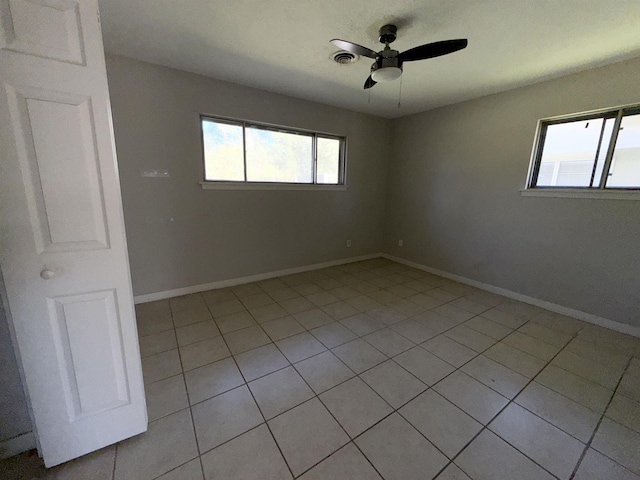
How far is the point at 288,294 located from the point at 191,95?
263 centimetres

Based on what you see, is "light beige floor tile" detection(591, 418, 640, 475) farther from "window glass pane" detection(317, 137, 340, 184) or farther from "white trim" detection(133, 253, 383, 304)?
"window glass pane" detection(317, 137, 340, 184)

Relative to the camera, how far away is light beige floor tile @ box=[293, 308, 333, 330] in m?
2.52

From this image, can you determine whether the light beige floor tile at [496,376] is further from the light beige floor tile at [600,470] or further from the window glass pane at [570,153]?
the window glass pane at [570,153]

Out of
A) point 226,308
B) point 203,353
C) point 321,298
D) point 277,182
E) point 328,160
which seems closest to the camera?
point 203,353

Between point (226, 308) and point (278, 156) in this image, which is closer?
point (226, 308)

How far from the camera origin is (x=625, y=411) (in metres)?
1.61

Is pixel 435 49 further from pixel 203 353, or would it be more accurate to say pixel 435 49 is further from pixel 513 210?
pixel 203 353

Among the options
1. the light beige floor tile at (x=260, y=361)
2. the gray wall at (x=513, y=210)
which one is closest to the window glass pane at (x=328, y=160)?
the gray wall at (x=513, y=210)

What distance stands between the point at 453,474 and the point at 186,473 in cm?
130

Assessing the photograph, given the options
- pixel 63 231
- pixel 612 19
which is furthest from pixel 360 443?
pixel 612 19

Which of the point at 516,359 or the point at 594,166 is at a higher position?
the point at 594,166

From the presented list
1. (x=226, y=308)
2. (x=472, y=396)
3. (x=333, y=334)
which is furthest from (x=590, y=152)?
(x=226, y=308)

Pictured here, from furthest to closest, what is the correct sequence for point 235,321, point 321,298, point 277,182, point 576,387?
1. point 277,182
2. point 321,298
3. point 235,321
4. point 576,387

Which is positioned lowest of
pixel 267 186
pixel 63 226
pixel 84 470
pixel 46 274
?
pixel 84 470
